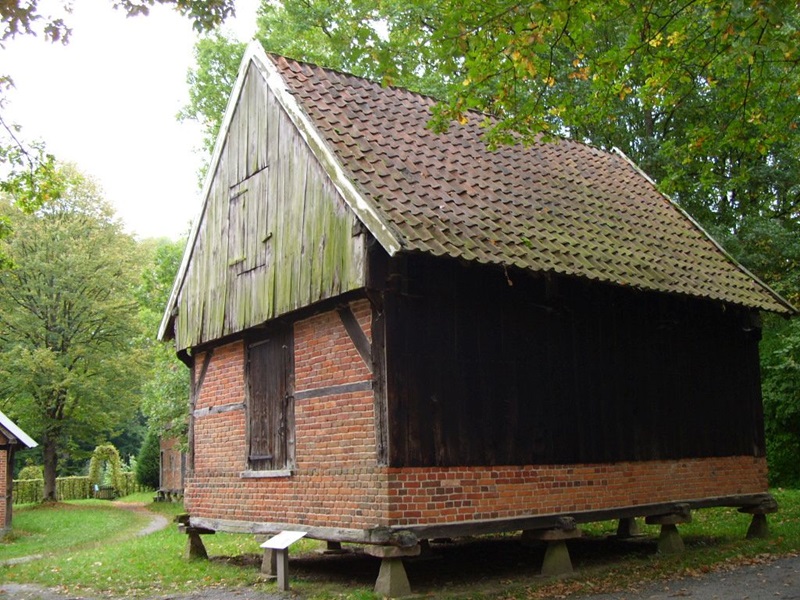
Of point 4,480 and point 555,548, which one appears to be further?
point 4,480

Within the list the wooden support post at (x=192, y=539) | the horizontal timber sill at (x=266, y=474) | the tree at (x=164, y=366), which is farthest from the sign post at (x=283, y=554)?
the tree at (x=164, y=366)

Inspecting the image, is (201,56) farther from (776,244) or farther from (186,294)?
(776,244)

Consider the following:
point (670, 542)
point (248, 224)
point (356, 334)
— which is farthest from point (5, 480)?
point (670, 542)

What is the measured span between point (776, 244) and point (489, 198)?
1226cm

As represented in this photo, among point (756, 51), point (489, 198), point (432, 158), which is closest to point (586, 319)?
point (489, 198)

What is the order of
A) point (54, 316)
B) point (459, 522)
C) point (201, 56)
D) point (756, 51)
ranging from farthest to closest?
point (54, 316) → point (201, 56) → point (459, 522) → point (756, 51)

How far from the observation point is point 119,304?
4044cm

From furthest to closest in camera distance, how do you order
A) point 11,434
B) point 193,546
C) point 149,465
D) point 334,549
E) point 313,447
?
point 149,465 < point 11,434 < point 334,549 < point 193,546 < point 313,447

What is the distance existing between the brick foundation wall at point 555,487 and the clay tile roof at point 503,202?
261 cm

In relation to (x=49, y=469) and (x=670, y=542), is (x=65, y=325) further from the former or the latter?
(x=670, y=542)

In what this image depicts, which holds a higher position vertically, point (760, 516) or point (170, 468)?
point (760, 516)

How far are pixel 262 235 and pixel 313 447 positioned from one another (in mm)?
3402

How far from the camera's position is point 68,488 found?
48.6 m

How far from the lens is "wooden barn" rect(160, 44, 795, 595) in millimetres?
10750
